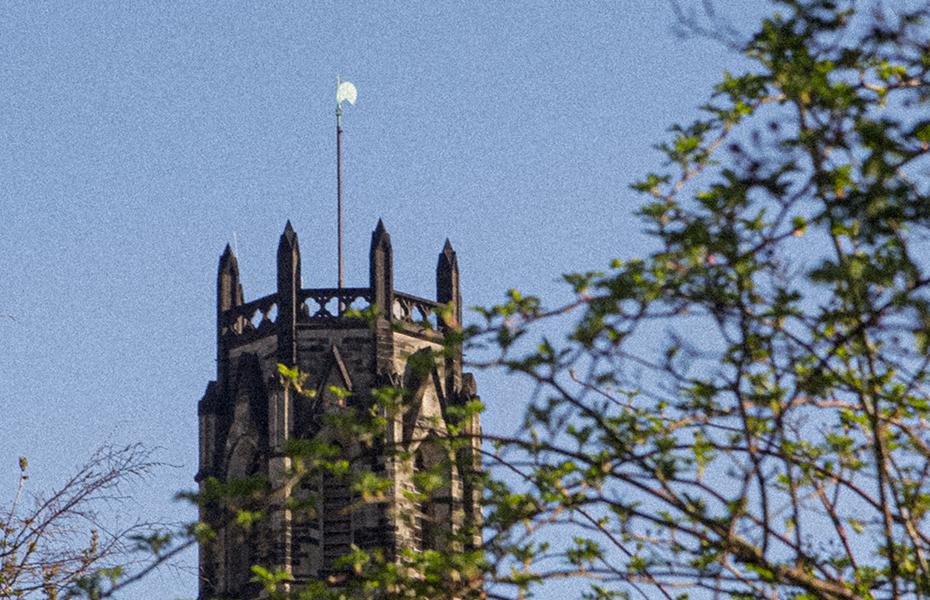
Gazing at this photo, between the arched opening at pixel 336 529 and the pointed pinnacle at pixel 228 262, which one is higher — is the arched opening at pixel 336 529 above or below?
below

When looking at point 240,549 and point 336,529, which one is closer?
point 336,529

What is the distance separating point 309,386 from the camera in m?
51.2

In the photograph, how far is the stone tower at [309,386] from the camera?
50.8 metres

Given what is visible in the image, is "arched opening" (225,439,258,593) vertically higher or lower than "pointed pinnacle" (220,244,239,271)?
lower

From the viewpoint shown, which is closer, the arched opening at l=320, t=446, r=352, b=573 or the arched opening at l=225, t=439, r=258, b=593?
the arched opening at l=320, t=446, r=352, b=573

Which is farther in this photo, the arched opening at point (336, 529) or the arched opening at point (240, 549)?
the arched opening at point (240, 549)

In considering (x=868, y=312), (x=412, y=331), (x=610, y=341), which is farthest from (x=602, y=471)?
(x=412, y=331)

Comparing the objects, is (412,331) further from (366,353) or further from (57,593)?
(57,593)

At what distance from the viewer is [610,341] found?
→ 1437cm

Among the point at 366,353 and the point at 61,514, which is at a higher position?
the point at 366,353

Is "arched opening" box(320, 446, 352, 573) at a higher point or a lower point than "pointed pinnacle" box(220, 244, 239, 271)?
lower

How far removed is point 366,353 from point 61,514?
3244 centimetres

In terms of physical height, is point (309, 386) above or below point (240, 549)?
above

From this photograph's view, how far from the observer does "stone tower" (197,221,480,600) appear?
5084cm
